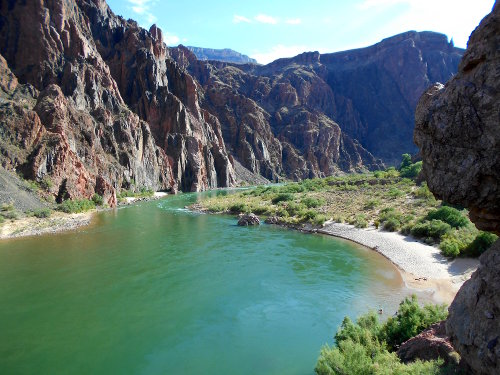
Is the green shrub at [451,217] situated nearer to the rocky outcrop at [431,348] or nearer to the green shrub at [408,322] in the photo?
the green shrub at [408,322]

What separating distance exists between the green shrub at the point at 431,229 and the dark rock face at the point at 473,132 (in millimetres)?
24262

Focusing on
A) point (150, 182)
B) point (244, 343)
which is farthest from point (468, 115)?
point (150, 182)

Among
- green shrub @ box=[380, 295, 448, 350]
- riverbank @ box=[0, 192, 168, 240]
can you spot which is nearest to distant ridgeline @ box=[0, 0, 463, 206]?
riverbank @ box=[0, 192, 168, 240]

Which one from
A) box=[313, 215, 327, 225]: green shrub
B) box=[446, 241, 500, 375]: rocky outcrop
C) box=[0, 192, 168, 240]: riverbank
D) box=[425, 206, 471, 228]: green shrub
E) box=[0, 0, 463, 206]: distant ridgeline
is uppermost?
box=[0, 0, 463, 206]: distant ridgeline

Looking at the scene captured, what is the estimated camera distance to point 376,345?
1223 centimetres

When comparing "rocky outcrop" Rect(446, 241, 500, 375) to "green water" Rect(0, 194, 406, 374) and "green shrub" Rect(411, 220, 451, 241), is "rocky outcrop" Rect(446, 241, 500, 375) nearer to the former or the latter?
"green water" Rect(0, 194, 406, 374)

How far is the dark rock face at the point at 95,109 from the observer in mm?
53750

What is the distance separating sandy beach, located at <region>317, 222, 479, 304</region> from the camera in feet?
65.6

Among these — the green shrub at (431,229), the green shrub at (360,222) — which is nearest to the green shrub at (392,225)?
the green shrub at (360,222)

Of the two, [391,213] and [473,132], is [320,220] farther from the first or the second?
[473,132]

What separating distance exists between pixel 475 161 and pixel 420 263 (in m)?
20.1

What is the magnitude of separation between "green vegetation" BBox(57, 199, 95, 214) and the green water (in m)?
15.9

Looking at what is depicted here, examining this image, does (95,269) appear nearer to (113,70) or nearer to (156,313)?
(156,313)

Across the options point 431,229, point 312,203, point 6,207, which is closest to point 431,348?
point 431,229
